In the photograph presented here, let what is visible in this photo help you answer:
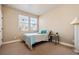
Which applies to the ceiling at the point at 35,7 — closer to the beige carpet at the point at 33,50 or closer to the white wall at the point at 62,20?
the white wall at the point at 62,20

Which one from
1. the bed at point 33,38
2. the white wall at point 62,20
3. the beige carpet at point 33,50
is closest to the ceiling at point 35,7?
the white wall at point 62,20

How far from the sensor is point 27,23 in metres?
2.08

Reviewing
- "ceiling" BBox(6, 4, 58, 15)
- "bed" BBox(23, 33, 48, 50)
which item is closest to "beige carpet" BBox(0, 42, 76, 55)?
"bed" BBox(23, 33, 48, 50)

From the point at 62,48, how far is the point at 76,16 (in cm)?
68

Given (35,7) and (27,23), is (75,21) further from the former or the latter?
(27,23)

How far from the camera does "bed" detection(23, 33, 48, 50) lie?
6.55ft

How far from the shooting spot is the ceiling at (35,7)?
2.00 metres

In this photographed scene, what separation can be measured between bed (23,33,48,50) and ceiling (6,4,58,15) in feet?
1.48

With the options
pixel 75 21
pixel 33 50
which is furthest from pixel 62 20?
pixel 33 50

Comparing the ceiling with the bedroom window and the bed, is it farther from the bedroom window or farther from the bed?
the bed

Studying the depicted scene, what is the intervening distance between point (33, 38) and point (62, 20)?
0.68 meters

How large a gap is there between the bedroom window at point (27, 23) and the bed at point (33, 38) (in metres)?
0.11
